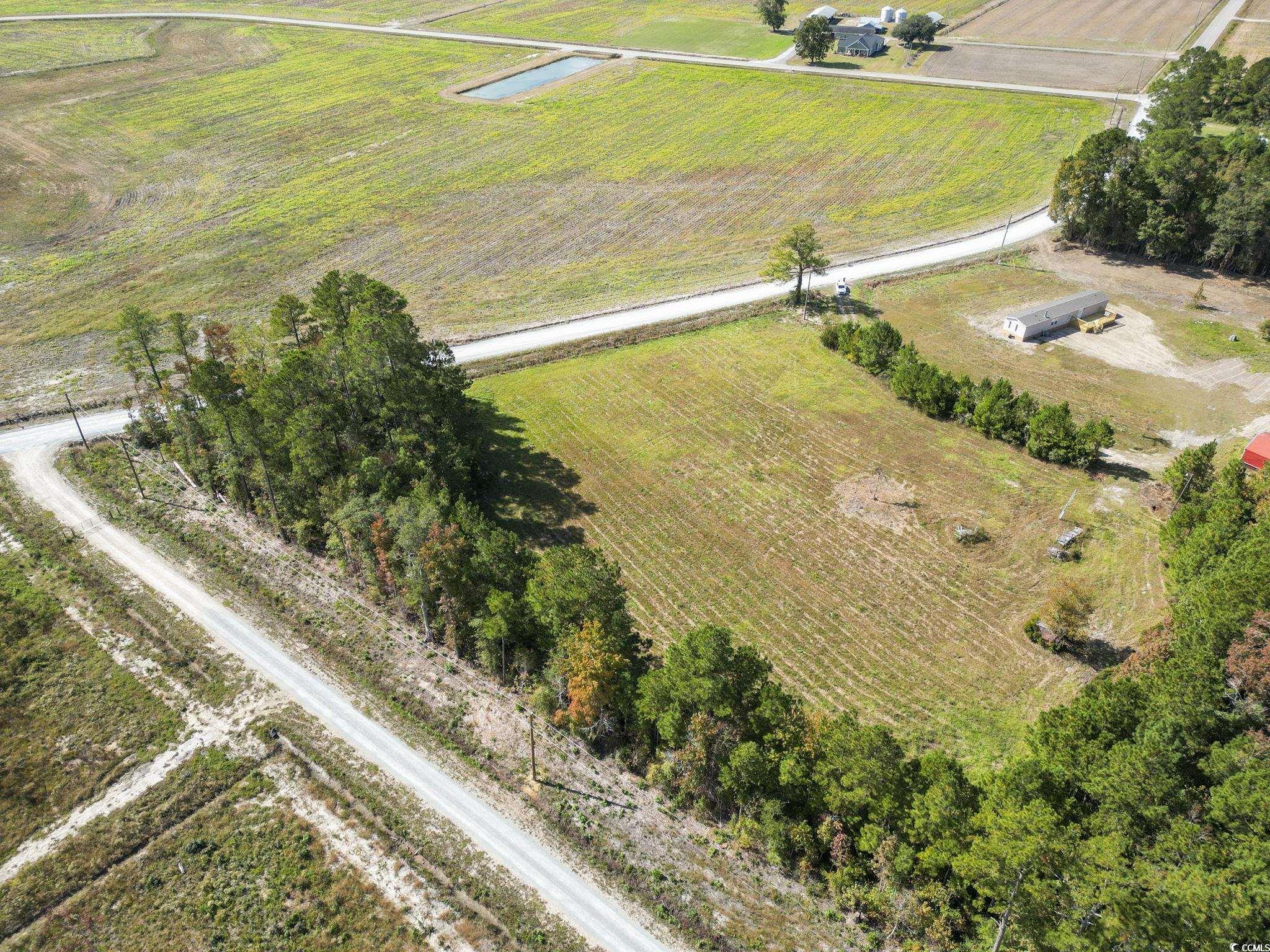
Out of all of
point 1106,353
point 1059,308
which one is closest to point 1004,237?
point 1059,308

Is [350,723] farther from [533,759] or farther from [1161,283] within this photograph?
[1161,283]

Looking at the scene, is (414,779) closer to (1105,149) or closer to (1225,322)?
(1225,322)

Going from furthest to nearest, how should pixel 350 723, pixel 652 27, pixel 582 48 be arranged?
pixel 652 27 → pixel 582 48 → pixel 350 723

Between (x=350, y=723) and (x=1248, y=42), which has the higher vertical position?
(x=1248, y=42)

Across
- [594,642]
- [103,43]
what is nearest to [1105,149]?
[594,642]

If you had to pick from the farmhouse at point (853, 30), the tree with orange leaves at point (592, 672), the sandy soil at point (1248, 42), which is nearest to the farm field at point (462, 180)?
the farmhouse at point (853, 30)
